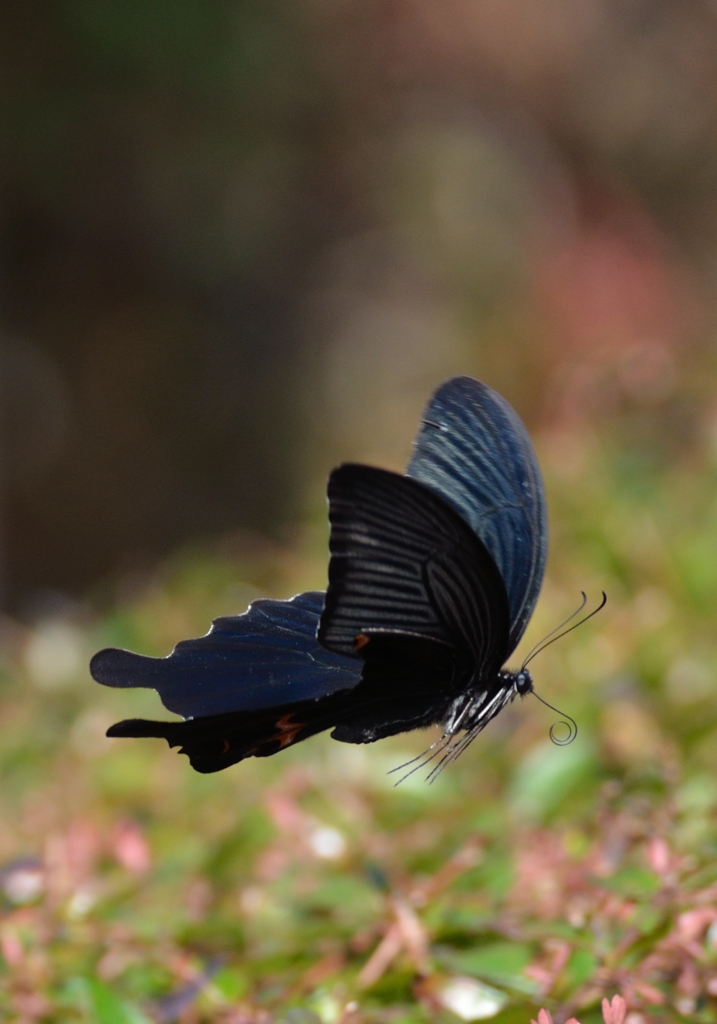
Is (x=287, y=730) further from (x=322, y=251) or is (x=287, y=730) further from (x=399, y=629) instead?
(x=322, y=251)

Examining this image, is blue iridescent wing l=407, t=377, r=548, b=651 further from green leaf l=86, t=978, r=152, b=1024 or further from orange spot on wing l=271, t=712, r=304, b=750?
green leaf l=86, t=978, r=152, b=1024

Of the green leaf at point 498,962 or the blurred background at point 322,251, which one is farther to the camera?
the blurred background at point 322,251

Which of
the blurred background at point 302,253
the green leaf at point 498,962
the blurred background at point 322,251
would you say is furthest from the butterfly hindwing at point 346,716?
the blurred background at point 322,251

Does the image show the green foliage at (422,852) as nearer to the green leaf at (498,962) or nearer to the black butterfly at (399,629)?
the green leaf at (498,962)

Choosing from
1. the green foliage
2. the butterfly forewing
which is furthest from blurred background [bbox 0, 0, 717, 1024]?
the butterfly forewing

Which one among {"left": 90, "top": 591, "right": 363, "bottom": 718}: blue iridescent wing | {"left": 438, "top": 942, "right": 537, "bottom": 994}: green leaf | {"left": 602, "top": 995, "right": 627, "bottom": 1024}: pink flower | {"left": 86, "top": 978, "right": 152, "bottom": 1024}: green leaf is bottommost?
{"left": 602, "top": 995, "right": 627, "bottom": 1024}: pink flower

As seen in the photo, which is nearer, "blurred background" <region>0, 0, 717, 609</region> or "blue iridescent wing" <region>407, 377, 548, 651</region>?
"blue iridescent wing" <region>407, 377, 548, 651</region>
